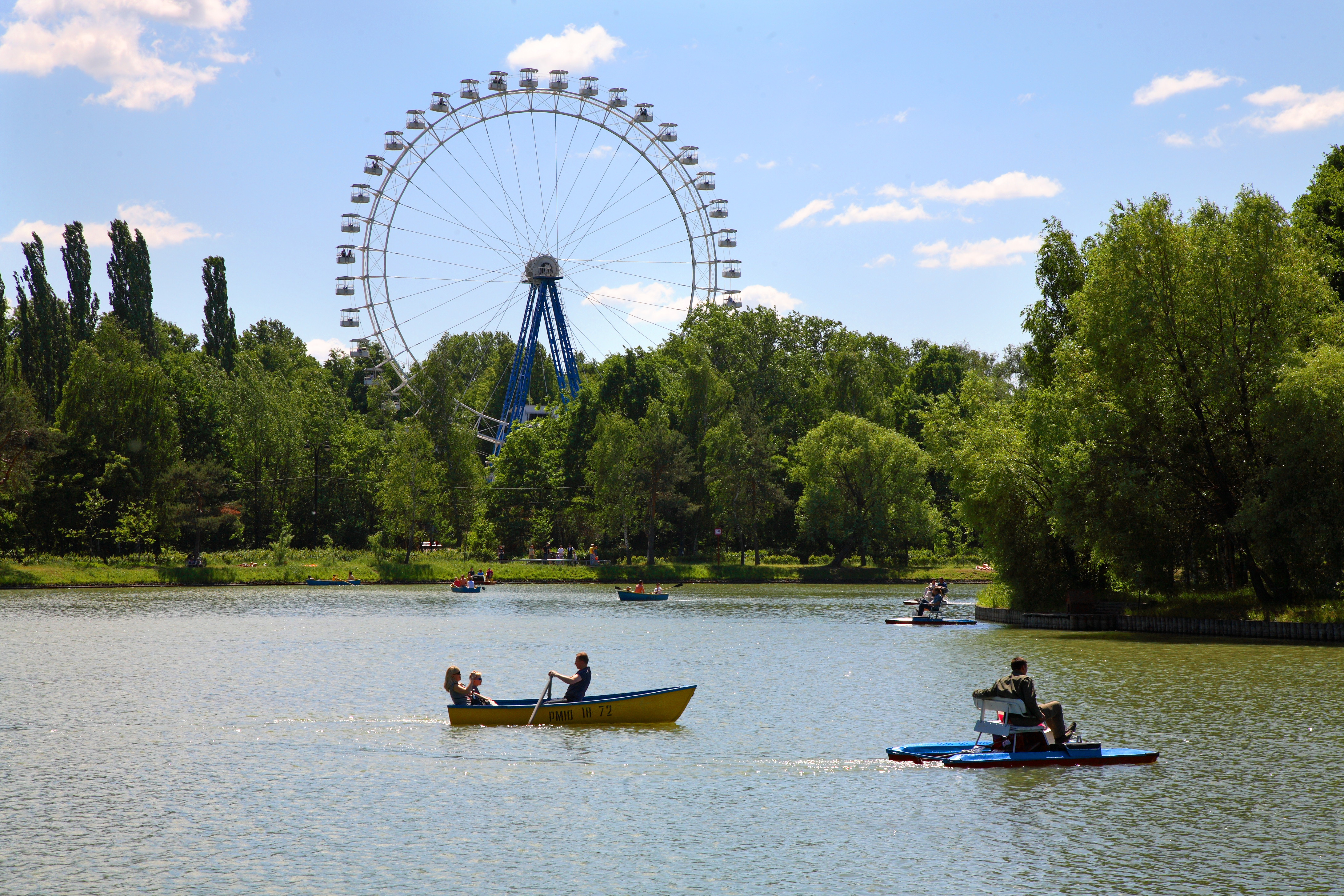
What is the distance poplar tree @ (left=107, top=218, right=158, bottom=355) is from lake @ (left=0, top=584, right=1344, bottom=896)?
6037 centimetres

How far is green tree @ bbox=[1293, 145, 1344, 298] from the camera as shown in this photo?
134ft

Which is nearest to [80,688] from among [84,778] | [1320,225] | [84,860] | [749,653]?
[84,778]

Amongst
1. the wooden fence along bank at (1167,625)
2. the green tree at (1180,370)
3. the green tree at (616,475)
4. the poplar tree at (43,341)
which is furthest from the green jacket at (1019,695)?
the poplar tree at (43,341)

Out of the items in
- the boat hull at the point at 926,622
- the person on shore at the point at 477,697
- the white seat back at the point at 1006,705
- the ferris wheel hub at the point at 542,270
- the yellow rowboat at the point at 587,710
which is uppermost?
the ferris wheel hub at the point at 542,270

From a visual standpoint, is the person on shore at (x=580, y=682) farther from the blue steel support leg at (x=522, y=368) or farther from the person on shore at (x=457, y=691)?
the blue steel support leg at (x=522, y=368)

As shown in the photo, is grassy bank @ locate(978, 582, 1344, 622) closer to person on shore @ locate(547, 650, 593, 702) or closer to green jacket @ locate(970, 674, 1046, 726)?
green jacket @ locate(970, 674, 1046, 726)

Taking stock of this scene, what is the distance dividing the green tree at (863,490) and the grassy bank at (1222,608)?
34076 millimetres

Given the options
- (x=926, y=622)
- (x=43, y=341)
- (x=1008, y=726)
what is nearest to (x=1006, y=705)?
(x=1008, y=726)

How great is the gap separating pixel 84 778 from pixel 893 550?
2749 inches

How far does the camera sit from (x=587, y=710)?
70.5 ft

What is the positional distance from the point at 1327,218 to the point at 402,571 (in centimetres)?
5648

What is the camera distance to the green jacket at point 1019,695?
1714cm

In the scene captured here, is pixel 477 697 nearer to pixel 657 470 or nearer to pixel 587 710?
pixel 587 710

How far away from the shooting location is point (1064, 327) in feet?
145
